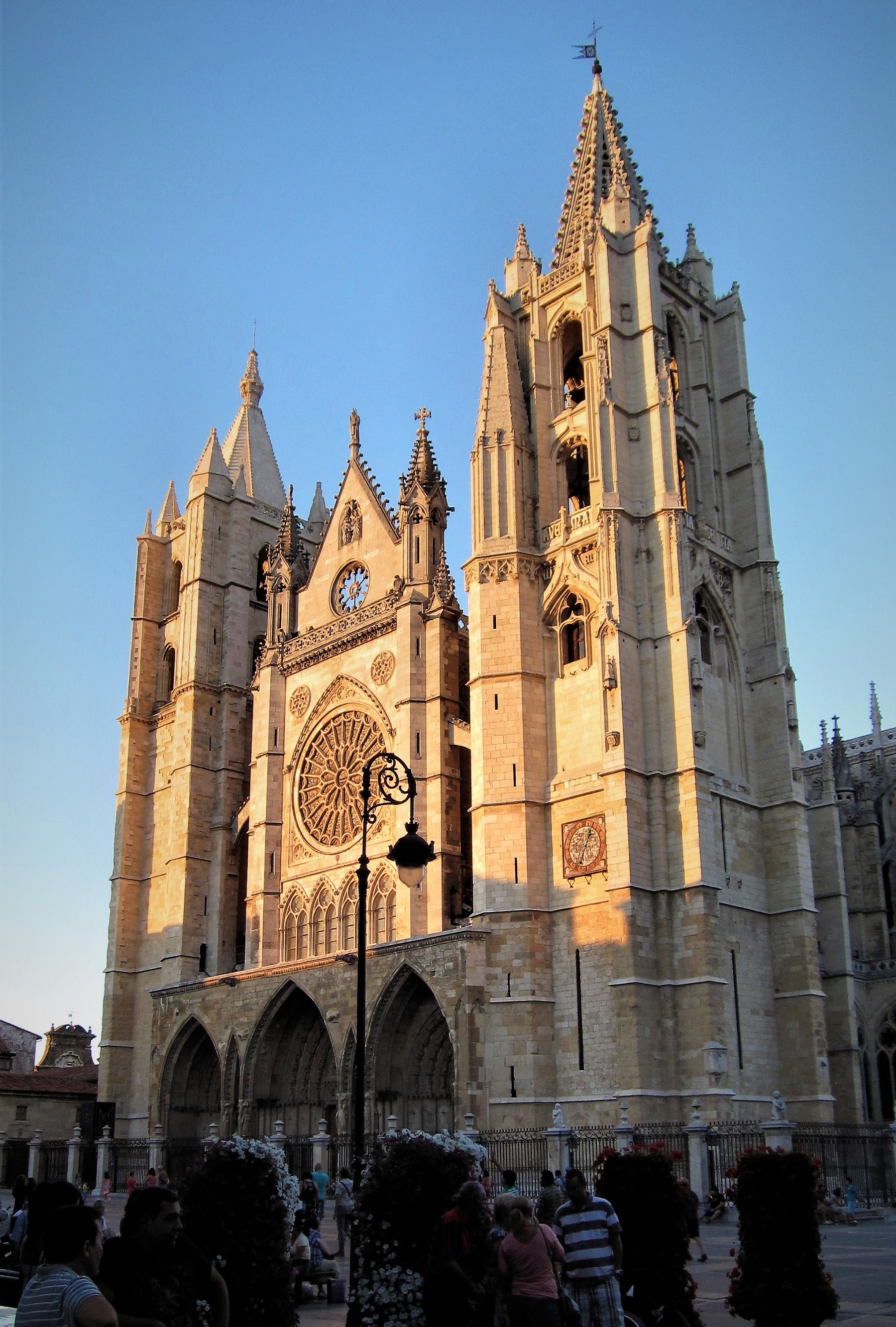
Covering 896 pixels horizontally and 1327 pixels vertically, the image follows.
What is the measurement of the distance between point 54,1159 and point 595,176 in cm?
A: 3180

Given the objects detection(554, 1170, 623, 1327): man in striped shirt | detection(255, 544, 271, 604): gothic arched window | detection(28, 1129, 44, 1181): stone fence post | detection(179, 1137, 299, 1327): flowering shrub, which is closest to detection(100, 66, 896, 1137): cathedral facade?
detection(255, 544, 271, 604): gothic arched window

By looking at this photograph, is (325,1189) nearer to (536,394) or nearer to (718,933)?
(718,933)

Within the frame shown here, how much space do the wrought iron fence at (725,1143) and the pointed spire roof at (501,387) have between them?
16637mm

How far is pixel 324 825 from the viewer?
33.5m

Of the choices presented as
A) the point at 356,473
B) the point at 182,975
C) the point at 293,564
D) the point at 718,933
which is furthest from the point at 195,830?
the point at 718,933

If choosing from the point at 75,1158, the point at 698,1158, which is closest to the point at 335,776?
the point at 75,1158

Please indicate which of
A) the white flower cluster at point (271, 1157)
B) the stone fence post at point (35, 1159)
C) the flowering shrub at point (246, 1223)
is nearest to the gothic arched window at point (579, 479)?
the stone fence post at point (35, 1159)

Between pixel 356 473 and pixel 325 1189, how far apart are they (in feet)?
70.3

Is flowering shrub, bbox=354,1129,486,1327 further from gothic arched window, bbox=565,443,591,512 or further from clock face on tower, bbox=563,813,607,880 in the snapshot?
gothic arched window, bbox=565,443,591,512

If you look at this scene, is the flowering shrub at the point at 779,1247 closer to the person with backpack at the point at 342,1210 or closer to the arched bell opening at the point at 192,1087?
the person with backpack at the point at 342,1210

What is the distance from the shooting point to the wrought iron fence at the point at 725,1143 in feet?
71.2

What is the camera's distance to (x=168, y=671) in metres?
43.0

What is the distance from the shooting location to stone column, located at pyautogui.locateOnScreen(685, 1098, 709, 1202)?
2128 cm

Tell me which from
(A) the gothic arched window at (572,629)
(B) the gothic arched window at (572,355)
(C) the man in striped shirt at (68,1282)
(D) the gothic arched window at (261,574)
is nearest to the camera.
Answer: (C) the man in striped shirt at (68,1282)
